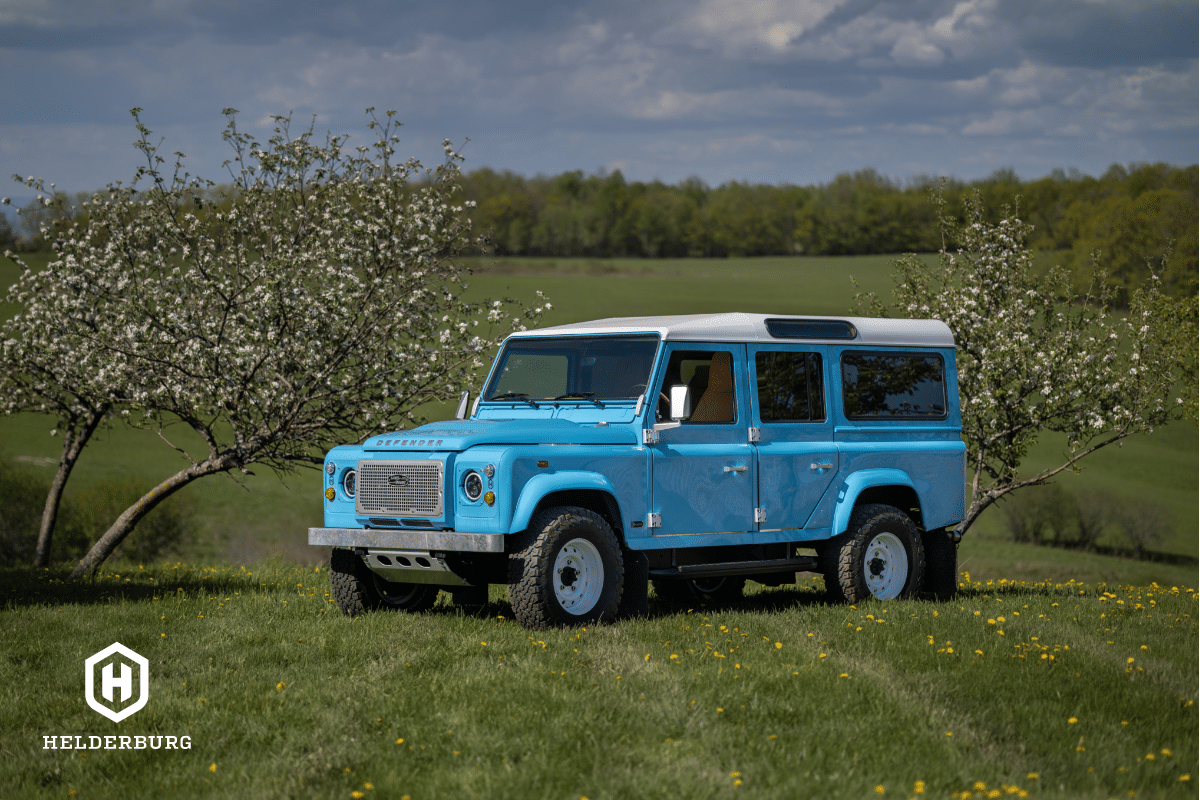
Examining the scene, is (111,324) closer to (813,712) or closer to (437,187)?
(437,187)

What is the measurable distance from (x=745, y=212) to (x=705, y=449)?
9494cm

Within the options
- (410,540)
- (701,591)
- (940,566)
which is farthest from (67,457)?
(940,566)

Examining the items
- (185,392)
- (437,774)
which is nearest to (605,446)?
(437,774)

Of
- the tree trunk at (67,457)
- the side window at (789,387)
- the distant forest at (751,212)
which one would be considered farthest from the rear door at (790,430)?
the distant forest at (751,212)

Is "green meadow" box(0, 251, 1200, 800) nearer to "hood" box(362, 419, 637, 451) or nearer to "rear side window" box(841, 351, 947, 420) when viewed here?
"hood" box(362, 419, 637, 451)

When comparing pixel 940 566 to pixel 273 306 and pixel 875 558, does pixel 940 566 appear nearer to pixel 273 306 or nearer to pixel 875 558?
pixel 875 558

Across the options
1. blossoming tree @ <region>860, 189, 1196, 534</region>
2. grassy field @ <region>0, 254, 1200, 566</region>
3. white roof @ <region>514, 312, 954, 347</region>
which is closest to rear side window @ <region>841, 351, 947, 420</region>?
white roof @ <region>514, 312, 954, 347</region>

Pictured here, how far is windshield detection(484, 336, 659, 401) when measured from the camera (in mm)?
9031

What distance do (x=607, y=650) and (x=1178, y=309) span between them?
44.6ft

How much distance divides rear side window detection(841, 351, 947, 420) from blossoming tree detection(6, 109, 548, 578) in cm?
556

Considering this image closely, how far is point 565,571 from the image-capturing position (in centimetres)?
825

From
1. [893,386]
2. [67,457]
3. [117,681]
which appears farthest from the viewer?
[67,457]

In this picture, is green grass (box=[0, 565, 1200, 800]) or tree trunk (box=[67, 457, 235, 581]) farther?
tree trunk (box=[67, 457, 235, 581])

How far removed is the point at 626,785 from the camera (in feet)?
16.1
